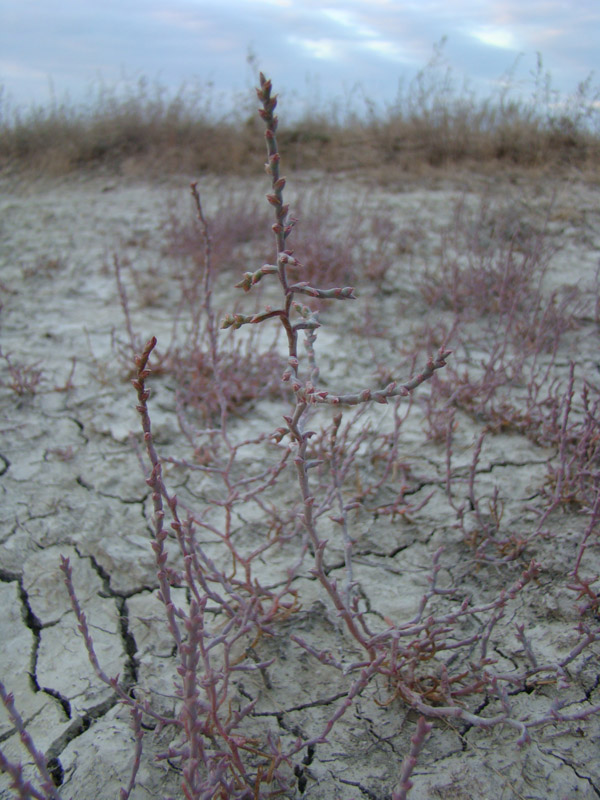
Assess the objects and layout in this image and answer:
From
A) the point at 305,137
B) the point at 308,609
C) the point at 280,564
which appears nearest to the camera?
the point at 308,609

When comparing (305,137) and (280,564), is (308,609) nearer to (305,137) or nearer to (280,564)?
(280,564)

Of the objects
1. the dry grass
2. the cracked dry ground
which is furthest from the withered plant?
the dry grass

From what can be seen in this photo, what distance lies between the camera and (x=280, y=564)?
1.95 m

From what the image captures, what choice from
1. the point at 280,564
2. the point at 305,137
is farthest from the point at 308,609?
the point at 305,137

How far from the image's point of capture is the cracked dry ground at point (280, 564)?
1332 millimetres

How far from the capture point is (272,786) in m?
1.28

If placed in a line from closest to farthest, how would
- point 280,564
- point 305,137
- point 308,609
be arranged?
point 308,609 < point 280,564 < point 305,137

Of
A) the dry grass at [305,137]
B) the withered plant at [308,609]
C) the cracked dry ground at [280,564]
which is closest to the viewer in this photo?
the withered plant at [308,609]

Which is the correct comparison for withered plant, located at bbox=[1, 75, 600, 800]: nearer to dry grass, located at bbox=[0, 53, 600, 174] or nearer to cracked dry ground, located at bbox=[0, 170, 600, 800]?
cracked dry ground, located at bbox=[0, 170, 600, 800]

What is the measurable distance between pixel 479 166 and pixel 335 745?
5.44m

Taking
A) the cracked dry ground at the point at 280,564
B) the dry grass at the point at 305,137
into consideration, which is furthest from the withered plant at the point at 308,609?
the dry grass at the point at 305,137

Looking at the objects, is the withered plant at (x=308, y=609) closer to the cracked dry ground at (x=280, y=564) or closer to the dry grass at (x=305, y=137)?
the cracked dry ground at (x=280, y=564)

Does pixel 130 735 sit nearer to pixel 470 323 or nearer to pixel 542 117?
pixel 470 323

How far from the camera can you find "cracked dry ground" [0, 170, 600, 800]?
1.33 m
